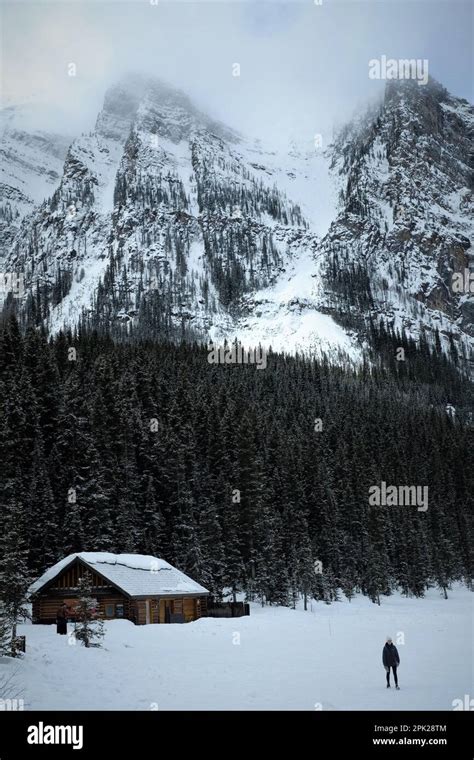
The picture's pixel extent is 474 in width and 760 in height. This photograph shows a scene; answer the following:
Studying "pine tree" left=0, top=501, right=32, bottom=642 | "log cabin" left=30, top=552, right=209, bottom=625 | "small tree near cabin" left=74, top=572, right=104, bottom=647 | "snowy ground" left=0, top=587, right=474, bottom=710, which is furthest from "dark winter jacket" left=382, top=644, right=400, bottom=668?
"log cabin" left=30, top=552, right=209, bottom=625

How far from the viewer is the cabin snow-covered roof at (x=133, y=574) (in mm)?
42281

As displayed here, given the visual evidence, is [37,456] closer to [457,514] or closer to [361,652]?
[361,652]

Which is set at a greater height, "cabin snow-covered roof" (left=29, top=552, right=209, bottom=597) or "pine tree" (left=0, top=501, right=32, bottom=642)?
"pine tree" (left=0, top=501, right=32, bottom=642)

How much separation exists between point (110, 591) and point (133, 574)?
198 centimetres

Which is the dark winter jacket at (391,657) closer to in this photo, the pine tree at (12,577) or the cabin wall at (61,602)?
the pine tree at (12,577)

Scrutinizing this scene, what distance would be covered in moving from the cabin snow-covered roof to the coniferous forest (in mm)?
3946

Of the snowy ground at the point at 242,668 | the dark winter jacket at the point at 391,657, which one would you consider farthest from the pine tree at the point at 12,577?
the dark winter jacket at the point at 391,657

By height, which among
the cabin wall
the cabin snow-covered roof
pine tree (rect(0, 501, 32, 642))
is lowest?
the cabin wall

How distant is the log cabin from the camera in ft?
138

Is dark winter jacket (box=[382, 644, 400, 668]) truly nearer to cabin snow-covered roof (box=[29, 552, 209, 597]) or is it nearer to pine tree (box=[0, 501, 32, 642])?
pine tree (box=[0, 501, 32, 642])

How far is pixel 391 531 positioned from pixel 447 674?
6778cm

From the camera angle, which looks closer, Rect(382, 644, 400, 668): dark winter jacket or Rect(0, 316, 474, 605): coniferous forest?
Rect(382, 644, 400, 668): dark winter jacket

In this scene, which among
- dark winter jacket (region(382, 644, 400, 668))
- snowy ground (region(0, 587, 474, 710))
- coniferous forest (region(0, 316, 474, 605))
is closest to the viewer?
snowy ground (region(0, 587, 474, 710))

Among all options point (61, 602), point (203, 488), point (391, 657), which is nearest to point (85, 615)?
point (391, 657)
